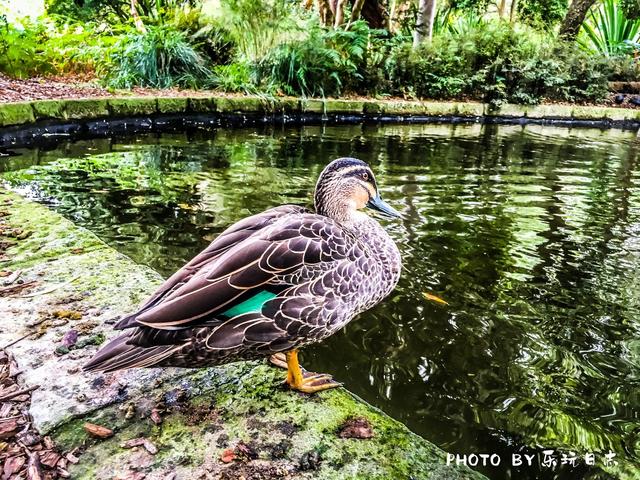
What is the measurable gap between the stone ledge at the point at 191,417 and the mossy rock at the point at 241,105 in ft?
22.6

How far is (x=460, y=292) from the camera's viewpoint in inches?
117

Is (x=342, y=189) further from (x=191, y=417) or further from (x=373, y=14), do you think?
(x=373, y=14)

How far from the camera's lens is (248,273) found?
5.05 ft

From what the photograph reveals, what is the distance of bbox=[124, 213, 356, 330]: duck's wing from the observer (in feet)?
4.81

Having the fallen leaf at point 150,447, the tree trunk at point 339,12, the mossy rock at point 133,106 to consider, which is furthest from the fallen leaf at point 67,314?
the tree trunk at point 339,12

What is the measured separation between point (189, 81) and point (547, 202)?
24.0ft

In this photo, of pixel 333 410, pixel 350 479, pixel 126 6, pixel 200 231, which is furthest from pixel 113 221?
pixel 126 6

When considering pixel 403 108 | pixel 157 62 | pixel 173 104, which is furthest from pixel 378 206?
pixel 157 62

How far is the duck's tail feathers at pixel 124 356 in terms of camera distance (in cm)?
142

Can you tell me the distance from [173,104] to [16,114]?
2.38 meters

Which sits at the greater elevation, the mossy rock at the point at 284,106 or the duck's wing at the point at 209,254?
the mossy rock at the point at 284,106

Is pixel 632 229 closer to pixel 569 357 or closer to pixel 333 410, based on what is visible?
pixel 569 357

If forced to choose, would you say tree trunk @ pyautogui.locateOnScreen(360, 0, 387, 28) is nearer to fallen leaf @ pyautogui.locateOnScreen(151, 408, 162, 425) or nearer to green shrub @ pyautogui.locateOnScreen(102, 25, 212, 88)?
green shrub @ pyautogui.locateOnScreen(102, 25, 212, 88)

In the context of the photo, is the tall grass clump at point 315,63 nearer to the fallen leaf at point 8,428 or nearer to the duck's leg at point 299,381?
the duck's leg at point 299,381
